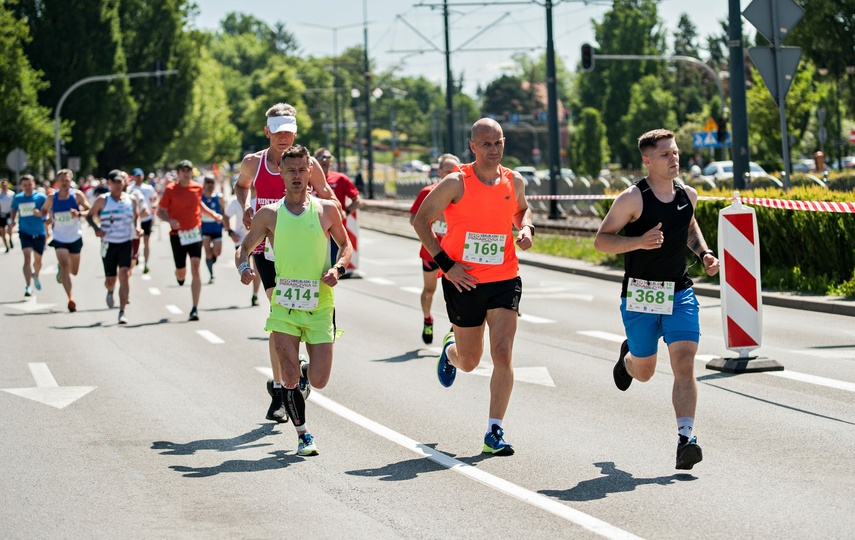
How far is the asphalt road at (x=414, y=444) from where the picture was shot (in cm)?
639

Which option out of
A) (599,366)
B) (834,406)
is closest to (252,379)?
(599,366)

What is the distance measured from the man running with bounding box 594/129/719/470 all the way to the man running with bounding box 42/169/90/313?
41.0 ft

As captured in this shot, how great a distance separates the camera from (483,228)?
A: 8.06 m

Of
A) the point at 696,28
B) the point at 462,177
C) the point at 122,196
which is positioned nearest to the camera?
the point at 462,177

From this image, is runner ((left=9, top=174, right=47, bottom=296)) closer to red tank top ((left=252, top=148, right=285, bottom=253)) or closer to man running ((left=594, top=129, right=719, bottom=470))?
red tank top ((left=252, top=148, right=285, bottom=253))

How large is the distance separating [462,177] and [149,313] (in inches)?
425

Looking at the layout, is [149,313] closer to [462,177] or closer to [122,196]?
[122,196]

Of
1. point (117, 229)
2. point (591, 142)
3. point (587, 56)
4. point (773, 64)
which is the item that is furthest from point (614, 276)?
point (591, 142)

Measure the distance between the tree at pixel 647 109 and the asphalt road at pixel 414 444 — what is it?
297 ft

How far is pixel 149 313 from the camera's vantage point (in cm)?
1811

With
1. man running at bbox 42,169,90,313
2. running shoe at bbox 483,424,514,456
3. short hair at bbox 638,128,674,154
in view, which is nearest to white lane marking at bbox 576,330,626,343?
running shoe at bbox 483,424,514,456

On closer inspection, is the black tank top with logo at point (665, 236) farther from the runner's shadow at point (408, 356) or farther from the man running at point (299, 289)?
the runner's shadow at point (408, 356)

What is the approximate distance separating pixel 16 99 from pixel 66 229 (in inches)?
1565

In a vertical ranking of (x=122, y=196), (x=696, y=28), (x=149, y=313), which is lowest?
(x=149, y=313)
